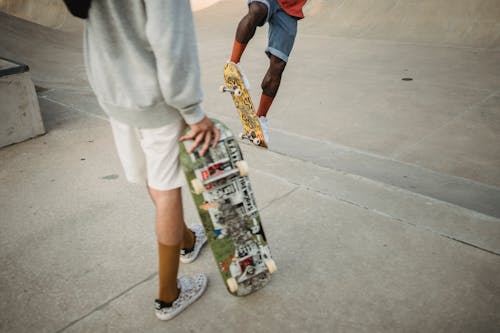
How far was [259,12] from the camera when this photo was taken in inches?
144

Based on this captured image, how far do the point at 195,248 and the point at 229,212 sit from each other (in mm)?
574

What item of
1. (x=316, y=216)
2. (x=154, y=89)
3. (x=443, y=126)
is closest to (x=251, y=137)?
(x=316, y=216)

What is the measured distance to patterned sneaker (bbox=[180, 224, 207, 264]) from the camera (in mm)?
2287

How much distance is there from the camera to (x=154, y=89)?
5.08ft

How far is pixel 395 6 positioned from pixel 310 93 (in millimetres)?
4741

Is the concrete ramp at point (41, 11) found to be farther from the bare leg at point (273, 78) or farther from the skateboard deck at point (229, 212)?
the skateboard deck at point (229, 212)

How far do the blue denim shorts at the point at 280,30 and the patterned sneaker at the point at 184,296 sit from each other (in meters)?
2.41

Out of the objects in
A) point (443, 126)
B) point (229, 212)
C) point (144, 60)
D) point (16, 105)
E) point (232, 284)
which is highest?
point (144, 60)

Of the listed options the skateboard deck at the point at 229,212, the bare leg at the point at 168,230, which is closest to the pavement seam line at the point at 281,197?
the skateboard deck at the point at 229,212

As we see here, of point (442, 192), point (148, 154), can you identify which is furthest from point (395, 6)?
point (148, 154)

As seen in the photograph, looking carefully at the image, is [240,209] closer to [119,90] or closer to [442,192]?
[119,90]

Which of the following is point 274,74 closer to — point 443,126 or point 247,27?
point 247,27

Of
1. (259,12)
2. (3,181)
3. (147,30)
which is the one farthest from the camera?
(259,12)

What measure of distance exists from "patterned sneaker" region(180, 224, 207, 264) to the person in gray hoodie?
1.31 feet
